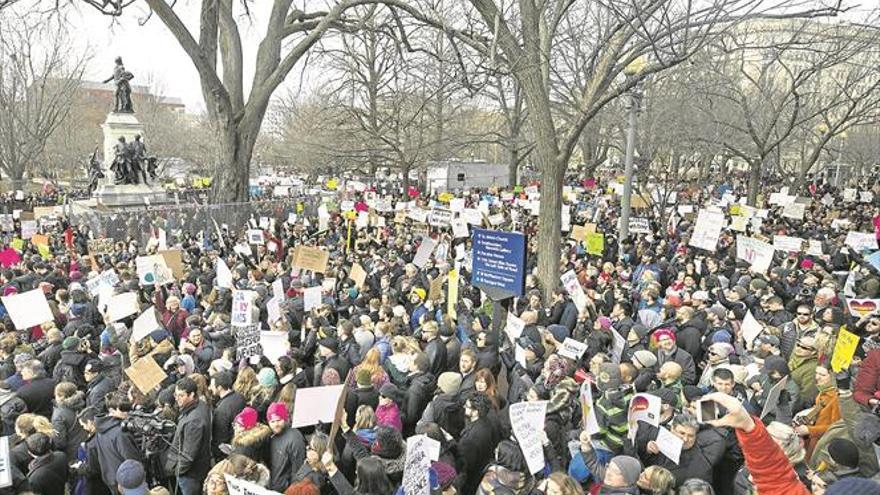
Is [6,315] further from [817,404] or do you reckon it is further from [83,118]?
[83,118]

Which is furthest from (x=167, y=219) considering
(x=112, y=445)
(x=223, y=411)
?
(x=112, y=445)

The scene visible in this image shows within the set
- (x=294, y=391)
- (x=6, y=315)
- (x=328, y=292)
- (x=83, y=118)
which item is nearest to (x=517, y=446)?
(x=294, y=391)

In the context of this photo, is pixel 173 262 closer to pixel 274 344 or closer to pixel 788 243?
pixel 274 344

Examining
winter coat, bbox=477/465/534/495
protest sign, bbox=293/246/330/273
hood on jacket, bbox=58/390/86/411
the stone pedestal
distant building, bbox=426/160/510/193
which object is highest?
the stone pedestal

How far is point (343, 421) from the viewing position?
5.31 meters

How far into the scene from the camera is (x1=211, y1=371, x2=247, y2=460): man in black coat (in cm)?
567

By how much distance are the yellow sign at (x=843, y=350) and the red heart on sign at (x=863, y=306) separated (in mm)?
2332

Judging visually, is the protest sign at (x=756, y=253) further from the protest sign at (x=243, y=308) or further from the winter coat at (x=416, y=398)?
the protest sign at (x=243, y=308)

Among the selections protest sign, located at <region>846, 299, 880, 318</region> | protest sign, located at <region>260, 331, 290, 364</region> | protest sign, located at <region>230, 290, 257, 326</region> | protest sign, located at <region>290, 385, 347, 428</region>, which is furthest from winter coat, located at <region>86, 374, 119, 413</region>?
protest sign, located at <region>846, 299, 880, 318</region>

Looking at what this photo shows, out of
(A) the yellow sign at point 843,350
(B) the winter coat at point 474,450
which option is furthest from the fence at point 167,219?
(A) the yellow sign at point 843,350

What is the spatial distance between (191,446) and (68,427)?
125cm

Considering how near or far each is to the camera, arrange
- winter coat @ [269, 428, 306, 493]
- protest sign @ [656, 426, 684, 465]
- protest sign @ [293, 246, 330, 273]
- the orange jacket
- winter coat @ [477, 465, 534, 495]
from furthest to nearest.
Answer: protest sign @ [293, 246, 330, 273] < the orange jacket < winter coat @ [269, 428, 306, 493] < protest sign @ [656, 426, 684, 465] < winter coat @ [477, 465, 534, 495]

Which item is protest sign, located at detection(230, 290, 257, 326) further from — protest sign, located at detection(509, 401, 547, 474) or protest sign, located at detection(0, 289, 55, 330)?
protest sign, located at detection(509, 401, 547, 474)

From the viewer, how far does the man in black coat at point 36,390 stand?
6324 millimetres
